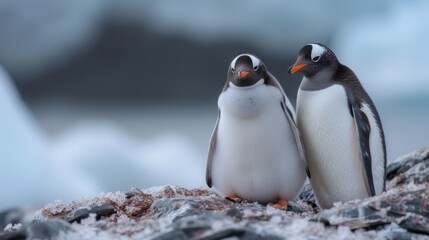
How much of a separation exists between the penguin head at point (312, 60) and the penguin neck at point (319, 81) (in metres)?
0.02

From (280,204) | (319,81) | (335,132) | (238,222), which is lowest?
(280,204)

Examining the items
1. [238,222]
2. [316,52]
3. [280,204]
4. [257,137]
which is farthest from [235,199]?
[238,222]

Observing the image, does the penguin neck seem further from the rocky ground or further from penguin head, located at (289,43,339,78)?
the rocky ground

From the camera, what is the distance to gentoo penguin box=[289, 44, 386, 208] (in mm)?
4148

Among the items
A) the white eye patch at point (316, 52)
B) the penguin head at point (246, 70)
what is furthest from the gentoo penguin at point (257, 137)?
the white eye patch at point (316, 52)

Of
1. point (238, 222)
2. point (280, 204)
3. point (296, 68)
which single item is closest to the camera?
point (238, 222)

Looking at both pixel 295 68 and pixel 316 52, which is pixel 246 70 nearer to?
pixel 295 68

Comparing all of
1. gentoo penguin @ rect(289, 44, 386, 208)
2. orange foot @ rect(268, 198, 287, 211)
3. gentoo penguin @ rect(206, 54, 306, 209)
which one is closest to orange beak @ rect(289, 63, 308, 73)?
gentoo penguin @ rect(289, 44, 386, 208)

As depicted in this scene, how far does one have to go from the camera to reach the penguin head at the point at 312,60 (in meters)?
4.23

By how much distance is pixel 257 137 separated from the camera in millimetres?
4027

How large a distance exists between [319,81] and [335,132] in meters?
0.32

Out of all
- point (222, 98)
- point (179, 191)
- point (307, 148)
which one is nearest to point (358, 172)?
point (307, 148)

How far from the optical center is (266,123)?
4027 millimetres

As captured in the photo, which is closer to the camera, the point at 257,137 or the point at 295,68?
the point at 257,137
